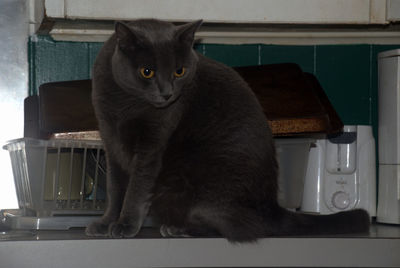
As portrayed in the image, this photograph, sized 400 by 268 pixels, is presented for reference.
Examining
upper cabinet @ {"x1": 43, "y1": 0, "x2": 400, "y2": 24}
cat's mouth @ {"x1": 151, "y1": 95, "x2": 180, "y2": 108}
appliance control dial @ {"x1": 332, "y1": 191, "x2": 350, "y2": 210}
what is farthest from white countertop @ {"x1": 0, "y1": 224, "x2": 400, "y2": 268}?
upper cabinet @ {"x1": 43, "y1": 0, "x2": 400, "y2": 24}

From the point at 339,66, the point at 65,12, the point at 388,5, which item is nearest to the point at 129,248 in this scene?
the point at 65,12

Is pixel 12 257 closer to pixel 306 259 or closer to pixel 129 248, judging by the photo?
pixel 129 248

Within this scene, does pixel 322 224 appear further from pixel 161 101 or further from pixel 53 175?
pixel 53 175

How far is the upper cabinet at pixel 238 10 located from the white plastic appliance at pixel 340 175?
1.06 ft

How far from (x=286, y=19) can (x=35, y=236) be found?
0.78 meters

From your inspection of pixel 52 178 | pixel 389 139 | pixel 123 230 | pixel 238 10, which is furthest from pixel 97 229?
pixel 389 139

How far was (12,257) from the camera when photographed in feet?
2.79

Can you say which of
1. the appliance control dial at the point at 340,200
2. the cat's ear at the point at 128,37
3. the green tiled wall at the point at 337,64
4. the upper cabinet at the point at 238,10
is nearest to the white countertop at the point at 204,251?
→ the cat's ear at the point at 128,37

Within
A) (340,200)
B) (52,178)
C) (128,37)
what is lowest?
(340,200)

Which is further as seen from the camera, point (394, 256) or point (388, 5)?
point (388, 5)

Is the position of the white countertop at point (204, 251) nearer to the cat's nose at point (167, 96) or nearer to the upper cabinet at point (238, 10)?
the cat's nose at point (167, 96)

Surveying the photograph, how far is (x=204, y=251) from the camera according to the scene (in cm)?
93

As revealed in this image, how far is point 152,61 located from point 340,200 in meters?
0.72

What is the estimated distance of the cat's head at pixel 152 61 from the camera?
0.95 m
